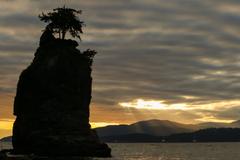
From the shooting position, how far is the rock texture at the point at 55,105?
128 m

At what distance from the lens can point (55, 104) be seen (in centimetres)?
13262

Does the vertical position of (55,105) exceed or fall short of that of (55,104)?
it falls short

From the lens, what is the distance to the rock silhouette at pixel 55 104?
12850 cm

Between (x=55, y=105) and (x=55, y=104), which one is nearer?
(x=55, y=105)

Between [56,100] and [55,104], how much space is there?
130 centimetres

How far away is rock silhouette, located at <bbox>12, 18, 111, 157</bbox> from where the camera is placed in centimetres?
12850

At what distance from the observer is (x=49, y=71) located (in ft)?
446

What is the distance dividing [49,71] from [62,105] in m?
9.48

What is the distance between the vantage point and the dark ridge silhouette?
5069 inches

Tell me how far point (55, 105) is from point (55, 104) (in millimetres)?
345

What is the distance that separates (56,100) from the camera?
5256 inches

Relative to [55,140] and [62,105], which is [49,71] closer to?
[62,105]

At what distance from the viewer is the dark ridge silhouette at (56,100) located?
422 feet

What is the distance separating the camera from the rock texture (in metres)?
128
